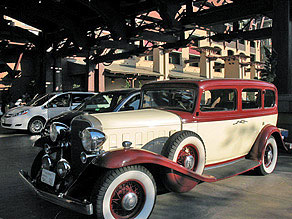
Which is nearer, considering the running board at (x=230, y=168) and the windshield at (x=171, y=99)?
the running board at (x=230, y=168)

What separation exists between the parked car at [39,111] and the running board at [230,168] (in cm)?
756

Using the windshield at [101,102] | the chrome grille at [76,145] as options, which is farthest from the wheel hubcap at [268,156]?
the windshield at [101,102]

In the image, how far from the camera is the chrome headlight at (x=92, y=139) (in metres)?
3.15

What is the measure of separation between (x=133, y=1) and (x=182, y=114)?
30.6ft

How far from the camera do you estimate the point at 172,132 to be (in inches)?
152

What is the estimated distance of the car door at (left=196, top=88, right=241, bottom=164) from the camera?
416cm

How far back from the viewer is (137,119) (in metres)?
3.71

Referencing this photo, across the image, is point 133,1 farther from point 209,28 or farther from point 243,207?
point 243,207

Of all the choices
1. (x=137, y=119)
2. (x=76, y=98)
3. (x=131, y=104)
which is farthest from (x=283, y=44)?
(x=76, y=98)

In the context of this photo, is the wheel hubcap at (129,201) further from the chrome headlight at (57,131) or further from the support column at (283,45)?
the support column at (283,45)

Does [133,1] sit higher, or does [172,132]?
[133,1]

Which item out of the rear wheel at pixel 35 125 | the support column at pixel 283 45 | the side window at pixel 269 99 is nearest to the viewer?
the side window at pixel 269 99

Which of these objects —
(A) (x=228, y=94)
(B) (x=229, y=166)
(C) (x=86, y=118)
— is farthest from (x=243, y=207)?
(C) (x=86, y=118)

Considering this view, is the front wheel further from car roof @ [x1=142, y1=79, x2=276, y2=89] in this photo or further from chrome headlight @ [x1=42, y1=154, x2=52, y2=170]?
car roof @ [x1=142, y1=79, x2=276, y2=89]
